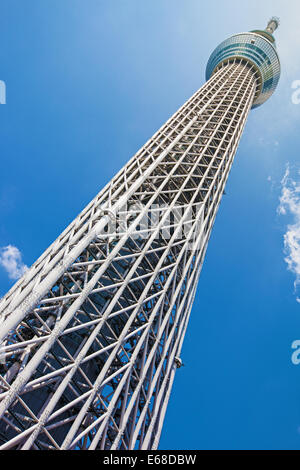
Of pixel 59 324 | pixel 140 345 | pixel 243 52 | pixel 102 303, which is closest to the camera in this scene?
pixel 59 324

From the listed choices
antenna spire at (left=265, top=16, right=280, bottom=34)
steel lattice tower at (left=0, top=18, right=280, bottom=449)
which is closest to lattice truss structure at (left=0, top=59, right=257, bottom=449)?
steel lattice tower at (left=0, top=18, right=280, bottom=449)

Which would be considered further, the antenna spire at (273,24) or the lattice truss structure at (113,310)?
the antenna spire at (273,24)

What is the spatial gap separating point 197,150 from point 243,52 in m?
42.5

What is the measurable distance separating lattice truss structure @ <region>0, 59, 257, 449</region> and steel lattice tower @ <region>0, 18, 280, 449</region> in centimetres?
7

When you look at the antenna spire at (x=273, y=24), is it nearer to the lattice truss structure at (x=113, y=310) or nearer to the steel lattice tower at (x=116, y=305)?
the steel lattice tower at (x=116, y=305)

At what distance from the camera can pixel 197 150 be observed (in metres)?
34.4

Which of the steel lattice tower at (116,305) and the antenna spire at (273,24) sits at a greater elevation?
the antenna spire at (273,24)

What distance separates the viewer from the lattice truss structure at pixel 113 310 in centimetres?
1453

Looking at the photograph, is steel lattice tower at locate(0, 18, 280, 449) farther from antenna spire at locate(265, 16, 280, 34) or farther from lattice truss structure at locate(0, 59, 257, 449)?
antenna spire at locate(265, 16, 280, 34)

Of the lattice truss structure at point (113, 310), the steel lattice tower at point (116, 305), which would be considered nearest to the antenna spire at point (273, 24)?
the steel lattice tower at point (116, 305)

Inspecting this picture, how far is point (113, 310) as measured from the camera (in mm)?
21594

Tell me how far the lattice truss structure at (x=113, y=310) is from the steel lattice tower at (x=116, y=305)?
0.07 m
